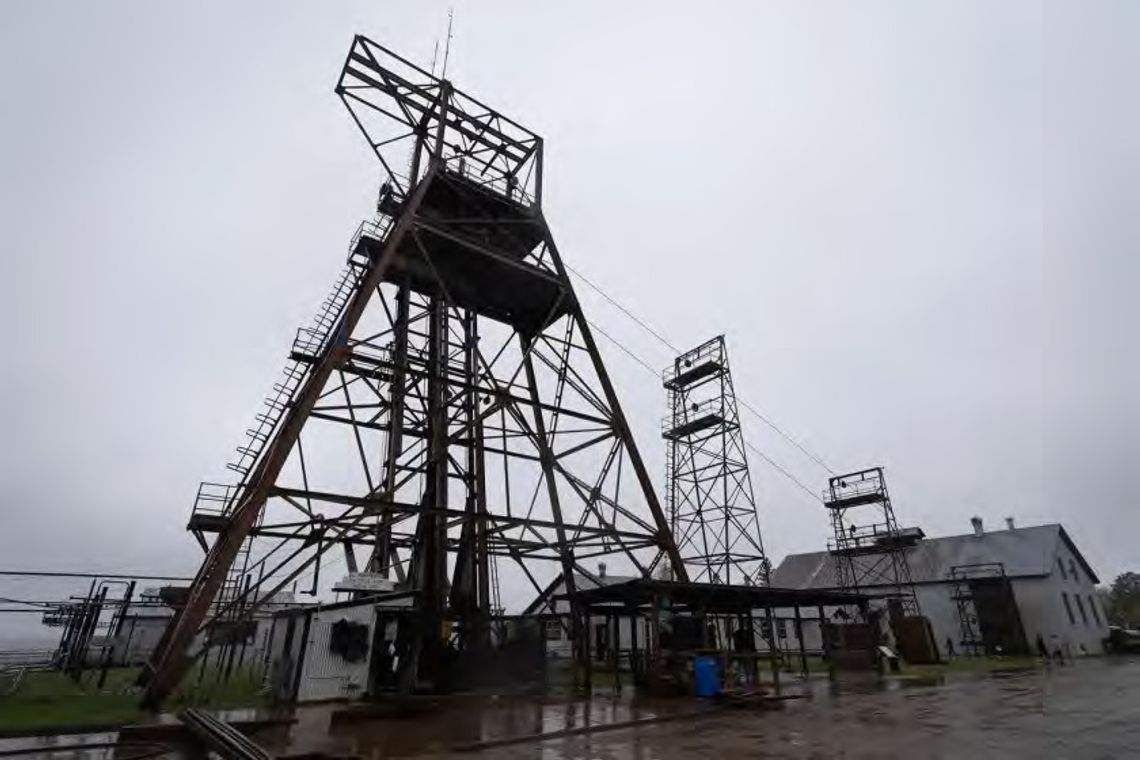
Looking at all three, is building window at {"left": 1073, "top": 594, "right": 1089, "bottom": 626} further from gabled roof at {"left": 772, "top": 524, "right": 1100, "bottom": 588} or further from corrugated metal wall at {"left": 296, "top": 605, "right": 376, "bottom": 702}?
corrugated metal wall at {"left": 296, "top": 605, "right": 376, "bottom": 702}

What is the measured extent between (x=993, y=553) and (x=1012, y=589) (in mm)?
3356

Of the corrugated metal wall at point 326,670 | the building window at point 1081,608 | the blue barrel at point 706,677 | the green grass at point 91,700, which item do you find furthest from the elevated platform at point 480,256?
the building window at point 1081,608

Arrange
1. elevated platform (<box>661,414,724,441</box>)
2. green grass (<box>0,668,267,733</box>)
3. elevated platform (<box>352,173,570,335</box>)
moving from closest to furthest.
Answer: green grass (<box>0,668,267,733</box>)
elevated platform (<box>352,173,570,335</box>)
elevated platform (<box>661,414,724,441</box>)

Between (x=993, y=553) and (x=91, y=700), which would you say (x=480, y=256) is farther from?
(x=993, y=553)

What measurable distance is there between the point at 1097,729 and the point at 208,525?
59.2 feet

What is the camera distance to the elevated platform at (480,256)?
711 inches

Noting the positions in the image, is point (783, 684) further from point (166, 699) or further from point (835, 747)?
point (166, 699)

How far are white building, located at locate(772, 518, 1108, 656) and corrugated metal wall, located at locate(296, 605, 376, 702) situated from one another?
3311 centimetres

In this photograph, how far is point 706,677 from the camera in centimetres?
1557

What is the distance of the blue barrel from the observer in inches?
609

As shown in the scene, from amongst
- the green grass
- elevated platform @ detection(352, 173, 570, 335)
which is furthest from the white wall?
the green grass

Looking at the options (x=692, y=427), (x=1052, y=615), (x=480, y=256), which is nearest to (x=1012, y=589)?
(x=1052, y=615)

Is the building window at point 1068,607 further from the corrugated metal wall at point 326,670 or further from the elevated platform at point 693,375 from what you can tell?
the corrugated metal wall at point 326,670

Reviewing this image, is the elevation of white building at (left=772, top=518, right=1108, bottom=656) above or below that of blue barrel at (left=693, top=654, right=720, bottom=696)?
above
